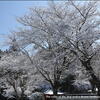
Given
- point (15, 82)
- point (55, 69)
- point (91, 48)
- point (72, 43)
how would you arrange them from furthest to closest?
1. point (15, 82)
2. point (55, 69)
3. point (91, 48)
4. point (72, 43)

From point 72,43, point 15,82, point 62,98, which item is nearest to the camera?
point 72,43

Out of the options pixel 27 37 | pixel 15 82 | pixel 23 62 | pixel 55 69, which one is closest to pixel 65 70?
pixel 55 69

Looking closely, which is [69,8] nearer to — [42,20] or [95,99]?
[42,20]

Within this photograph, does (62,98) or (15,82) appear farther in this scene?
(15,82)

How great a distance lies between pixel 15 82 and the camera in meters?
18.4

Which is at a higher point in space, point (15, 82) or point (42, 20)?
point (42, 20)

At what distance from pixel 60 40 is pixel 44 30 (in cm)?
129

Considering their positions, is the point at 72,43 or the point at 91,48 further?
the point at 91,48

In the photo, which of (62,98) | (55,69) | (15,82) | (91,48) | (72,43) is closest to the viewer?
(72,43)

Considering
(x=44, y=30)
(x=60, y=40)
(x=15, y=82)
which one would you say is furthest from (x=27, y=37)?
(x=15, y=82)

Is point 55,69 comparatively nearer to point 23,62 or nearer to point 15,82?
point 23,62

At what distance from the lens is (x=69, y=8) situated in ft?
33.5

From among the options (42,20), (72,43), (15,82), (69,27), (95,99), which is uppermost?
(42,20)

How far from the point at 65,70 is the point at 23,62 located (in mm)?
2822
